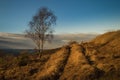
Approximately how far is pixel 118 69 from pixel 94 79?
3718 millimetres

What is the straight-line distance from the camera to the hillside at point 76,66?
3077 centimetres

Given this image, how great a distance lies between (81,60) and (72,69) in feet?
8.57

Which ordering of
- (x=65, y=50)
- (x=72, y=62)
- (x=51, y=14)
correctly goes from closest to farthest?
(x=72, y=62)
(x=65, y=50)
(x=51, y=14)

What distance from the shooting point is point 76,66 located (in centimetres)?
3369

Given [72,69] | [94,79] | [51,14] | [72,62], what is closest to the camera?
[94,79]

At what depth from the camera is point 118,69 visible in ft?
102

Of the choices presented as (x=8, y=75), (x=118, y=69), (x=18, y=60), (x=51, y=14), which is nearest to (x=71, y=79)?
(x=118, y=69)

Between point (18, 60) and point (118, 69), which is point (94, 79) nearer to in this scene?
point (118, 69)

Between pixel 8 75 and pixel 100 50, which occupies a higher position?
pixel 100 50

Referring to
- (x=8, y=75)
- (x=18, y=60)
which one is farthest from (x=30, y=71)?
(x=18, y=60)

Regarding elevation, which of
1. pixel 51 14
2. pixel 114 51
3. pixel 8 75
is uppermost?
Result: pixel 51 14

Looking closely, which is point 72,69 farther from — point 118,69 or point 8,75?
point 8,75

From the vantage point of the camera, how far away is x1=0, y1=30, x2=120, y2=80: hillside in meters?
30.8

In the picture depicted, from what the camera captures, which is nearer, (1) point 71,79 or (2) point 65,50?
(1) point 71,79
